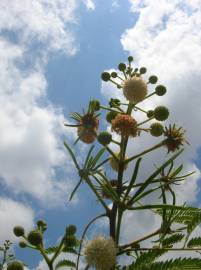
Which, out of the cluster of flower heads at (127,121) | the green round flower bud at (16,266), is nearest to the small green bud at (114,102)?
the cluster of flower heads at (127,121)

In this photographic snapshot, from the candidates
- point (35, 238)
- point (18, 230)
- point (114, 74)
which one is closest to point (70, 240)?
point (35, 238)

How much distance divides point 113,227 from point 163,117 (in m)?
1.98

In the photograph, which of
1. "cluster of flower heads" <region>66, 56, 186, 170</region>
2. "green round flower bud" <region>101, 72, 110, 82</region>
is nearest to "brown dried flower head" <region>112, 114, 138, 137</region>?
"cluster of flower heads" <region>66, 56, 186, 170</region>

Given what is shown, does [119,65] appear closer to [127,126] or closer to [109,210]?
[127,126]

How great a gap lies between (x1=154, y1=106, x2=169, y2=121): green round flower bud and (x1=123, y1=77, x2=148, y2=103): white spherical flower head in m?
0.28

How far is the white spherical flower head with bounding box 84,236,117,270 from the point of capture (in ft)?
14.0

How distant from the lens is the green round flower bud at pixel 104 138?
5211 mm

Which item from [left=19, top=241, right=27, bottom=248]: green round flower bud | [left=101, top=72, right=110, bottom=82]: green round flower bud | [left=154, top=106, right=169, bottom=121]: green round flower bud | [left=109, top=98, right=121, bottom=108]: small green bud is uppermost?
[left=101, top=72, right=110, bottom=82]: green round flower bud

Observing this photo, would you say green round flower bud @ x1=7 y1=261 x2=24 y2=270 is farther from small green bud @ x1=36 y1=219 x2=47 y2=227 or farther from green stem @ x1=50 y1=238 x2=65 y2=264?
small green bud @ x1=36 y1=219 x2=47 y2=227

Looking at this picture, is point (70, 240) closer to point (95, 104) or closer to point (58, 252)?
point (58, 252)

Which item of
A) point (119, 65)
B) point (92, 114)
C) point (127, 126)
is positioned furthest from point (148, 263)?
point (119, 65)

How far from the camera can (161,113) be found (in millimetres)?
5883

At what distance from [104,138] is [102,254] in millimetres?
1519

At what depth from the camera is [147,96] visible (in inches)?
239
